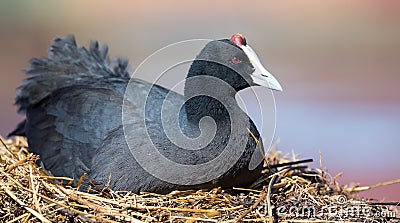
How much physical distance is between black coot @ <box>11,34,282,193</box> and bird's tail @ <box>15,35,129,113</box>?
0.23m

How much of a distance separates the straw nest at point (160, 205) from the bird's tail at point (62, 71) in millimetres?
1038

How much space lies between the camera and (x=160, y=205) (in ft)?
8.77

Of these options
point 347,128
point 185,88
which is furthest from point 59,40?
point 347,128

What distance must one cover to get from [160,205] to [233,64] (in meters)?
0.79

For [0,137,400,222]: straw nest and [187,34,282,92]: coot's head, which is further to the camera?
[187,34,282,92]: coot's head

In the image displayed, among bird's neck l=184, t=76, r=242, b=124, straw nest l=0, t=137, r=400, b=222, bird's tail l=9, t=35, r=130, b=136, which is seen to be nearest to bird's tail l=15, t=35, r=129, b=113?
bird's tail l=9, t=35, r=130, b=136

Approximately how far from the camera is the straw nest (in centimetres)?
246

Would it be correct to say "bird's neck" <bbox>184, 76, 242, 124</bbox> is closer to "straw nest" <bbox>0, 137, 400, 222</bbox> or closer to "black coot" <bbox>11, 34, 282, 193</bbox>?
"black coot" <bbox>11, 34, 282, 193</bbox>

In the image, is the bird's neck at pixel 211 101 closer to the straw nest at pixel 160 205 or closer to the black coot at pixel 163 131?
the black coot at pixel 163 131

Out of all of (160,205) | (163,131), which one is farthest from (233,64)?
(160,205)

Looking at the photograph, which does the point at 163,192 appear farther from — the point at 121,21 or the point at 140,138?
the point at 121,21

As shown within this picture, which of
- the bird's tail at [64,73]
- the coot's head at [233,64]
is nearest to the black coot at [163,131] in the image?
the coot's head at [233,64]

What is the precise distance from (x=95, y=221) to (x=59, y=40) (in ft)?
6.29

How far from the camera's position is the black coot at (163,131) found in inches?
111
